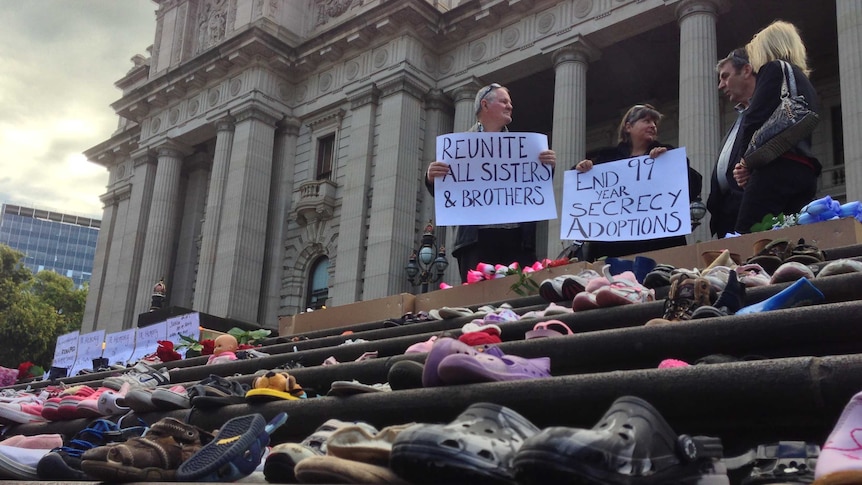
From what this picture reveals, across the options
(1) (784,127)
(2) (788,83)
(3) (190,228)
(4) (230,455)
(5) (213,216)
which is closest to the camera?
(4) (230,455)

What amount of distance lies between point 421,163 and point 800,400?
24.2 meters

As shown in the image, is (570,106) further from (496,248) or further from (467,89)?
(496,248)

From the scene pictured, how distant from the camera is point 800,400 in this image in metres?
2.97

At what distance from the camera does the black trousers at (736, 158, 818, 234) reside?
696 cm

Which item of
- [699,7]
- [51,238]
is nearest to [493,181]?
[699,7]

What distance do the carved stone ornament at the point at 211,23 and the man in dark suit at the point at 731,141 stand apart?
28348 millimetres

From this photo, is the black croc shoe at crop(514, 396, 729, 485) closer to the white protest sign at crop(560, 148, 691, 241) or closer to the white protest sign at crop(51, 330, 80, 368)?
the white protest sign at crop(560, 148, 691, 241)

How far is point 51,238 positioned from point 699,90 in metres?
156

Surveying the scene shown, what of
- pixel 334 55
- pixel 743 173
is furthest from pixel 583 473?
pixel 334 55

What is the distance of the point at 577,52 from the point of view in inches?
923

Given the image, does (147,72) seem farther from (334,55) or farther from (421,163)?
(421,163)

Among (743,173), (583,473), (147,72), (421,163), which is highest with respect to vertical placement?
(147,72)

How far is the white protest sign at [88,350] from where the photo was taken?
1780cm

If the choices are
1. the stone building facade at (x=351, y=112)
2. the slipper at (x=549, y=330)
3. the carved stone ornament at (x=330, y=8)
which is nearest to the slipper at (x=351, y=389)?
the slipper at (x=549, y=330)
